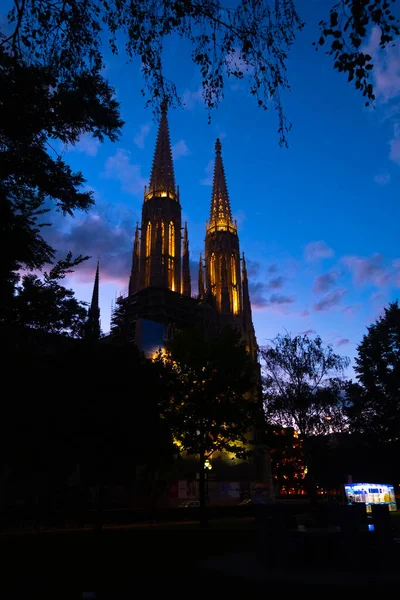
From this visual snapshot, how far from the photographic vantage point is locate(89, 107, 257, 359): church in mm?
76000

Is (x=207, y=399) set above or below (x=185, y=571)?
above

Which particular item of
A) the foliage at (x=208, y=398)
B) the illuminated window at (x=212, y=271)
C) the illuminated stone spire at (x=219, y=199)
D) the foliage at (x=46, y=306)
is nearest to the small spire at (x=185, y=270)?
the illuminated window at (x=212, y=271)

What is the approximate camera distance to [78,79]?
1056 cm

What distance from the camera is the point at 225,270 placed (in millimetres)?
100625

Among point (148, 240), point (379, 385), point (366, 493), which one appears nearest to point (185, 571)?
point (366, 493)

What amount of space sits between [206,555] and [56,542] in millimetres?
7436

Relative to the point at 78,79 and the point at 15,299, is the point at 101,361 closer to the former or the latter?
the point at 15,299

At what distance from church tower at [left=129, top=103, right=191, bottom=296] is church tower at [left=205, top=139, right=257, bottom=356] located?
31.4 ft

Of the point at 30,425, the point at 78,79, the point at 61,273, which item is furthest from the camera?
the point at 30,425

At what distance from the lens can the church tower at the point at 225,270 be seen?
97875 mm

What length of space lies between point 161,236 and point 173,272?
6931 millimetres

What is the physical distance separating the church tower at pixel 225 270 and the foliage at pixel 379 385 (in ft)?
144

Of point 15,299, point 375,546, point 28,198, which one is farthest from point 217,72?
point 375,546

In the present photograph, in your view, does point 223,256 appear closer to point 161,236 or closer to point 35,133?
point 161,236
